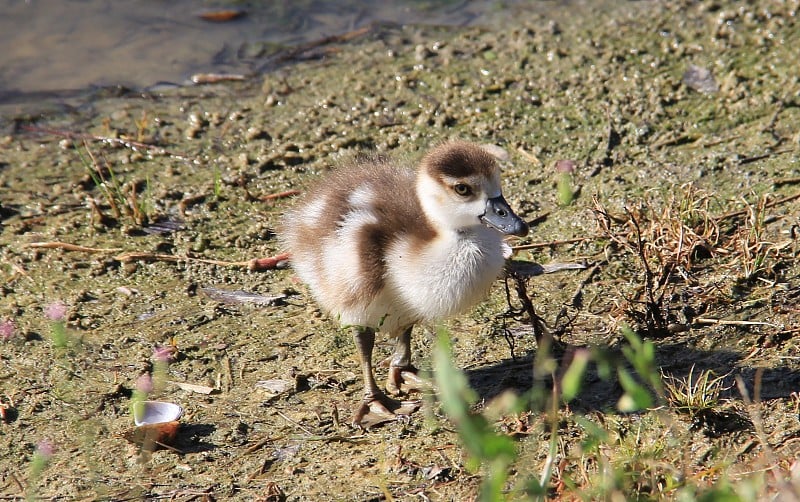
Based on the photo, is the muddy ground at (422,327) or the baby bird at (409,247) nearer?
the muddy ground at (422,327)

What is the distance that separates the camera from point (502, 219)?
144 inches

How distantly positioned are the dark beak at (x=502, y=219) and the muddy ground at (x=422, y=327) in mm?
548

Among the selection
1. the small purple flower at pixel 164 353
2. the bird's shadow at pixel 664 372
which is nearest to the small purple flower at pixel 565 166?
the bird's shadow at pixel 664 372

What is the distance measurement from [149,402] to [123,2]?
5.16 metres

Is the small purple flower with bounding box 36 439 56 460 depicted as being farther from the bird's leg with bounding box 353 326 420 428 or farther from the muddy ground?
the bird's leg with bounding box 353 326 420 428

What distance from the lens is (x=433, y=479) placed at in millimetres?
3350

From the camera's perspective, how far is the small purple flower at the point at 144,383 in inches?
151

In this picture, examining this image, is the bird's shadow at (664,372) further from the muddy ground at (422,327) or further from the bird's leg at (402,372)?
the bird's leg at (402,372)

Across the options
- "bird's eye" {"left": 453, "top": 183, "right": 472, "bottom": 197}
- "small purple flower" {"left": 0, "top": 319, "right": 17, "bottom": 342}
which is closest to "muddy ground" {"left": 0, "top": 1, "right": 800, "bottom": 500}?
"small purple flower" {"left": 0, "top": 319, "right": 17, "bottom": 342}

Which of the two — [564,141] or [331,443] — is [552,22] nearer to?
[564,141]

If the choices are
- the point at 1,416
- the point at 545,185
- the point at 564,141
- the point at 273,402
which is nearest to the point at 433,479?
the point at 273,402

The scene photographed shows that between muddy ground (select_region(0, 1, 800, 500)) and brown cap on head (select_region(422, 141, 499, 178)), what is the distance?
718 millimetres

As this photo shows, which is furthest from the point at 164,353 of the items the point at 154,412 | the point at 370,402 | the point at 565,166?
the point at 565,166

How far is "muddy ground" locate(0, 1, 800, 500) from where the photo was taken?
3428 millimetres
